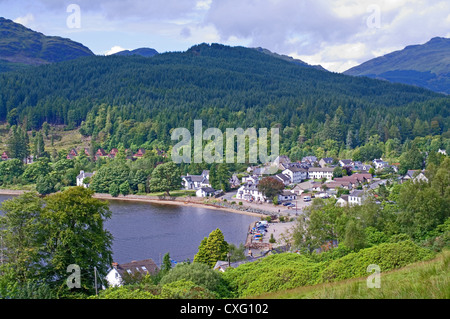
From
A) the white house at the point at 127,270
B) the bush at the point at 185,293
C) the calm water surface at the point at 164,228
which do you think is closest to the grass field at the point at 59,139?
the calm water surface at the point at 164,228

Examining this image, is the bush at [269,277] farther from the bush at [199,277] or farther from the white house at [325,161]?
the white house at [325,161]

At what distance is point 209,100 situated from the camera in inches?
3831

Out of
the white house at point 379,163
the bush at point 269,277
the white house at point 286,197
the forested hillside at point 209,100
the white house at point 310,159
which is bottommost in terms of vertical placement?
the white house at point 286,197

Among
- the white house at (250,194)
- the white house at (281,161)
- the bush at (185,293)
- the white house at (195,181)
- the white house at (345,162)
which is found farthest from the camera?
the white house at (345,162)

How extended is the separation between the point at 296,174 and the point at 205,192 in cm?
1043

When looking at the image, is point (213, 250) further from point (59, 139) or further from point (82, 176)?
point (59, 139)

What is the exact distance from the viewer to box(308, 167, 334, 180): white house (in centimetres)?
4938

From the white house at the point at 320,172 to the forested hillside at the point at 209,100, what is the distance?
45.1 ft

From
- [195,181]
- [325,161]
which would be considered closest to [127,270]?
[195,181]

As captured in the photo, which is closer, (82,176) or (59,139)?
(82,176)

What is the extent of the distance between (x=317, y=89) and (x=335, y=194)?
72009 millimetres

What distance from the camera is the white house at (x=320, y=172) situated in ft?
162

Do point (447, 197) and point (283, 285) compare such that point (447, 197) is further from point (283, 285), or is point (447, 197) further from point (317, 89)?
point (317, 89)
